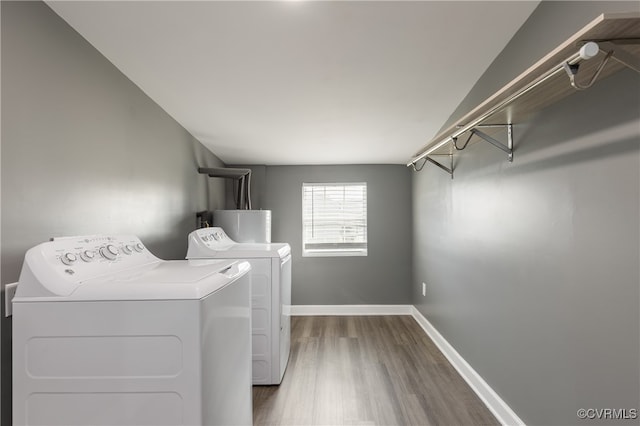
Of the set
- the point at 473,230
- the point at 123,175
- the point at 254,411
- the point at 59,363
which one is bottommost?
the point at 254,411

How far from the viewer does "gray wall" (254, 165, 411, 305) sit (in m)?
4.42

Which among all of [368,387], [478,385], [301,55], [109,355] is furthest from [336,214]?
[109,355]

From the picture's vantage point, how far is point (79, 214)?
4.88 ft

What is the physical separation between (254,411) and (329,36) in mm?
2157

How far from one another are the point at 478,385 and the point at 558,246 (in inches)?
51.1

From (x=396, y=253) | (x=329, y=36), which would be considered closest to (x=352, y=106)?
(x=329, y=36)

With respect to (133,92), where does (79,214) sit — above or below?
below

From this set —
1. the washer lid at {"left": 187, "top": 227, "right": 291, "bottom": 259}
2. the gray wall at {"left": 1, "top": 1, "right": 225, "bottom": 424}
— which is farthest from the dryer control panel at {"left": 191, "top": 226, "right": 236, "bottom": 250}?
the gray wall at {"left": 1, "top": 1, "right": 225, "bottom": 424}

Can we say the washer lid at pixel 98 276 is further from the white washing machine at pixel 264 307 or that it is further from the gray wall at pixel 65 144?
the white washing machine at pixel 264 307

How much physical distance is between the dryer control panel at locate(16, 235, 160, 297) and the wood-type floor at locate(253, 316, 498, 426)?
126 cm

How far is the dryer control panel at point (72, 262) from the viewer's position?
1.09 meters

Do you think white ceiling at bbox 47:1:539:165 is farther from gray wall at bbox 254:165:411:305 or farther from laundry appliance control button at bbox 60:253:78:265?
gray wall at bbox 254:165:411:305

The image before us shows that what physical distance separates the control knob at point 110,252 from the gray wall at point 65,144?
15cm

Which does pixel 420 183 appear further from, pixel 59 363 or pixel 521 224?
pixel 59 363
